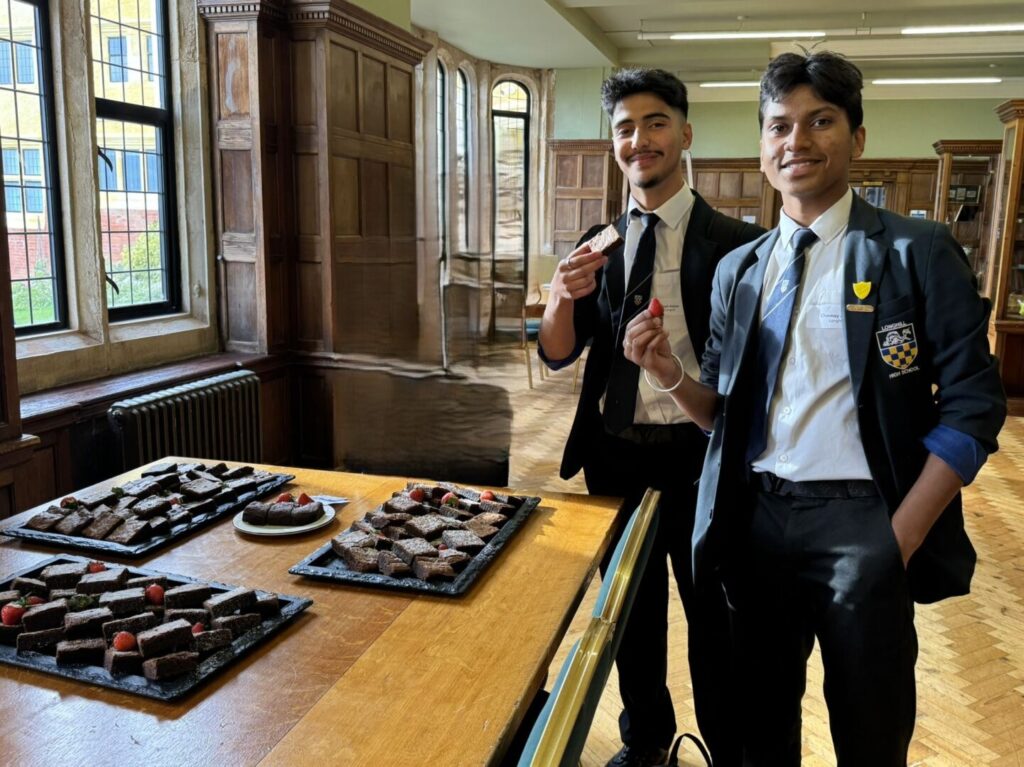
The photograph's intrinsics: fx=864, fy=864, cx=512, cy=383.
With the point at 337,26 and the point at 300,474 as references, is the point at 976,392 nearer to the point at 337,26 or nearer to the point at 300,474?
the point at 300,474

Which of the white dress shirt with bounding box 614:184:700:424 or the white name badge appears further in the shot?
the white dress shirt with bounding box 614:184:700:424

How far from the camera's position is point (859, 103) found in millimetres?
1625

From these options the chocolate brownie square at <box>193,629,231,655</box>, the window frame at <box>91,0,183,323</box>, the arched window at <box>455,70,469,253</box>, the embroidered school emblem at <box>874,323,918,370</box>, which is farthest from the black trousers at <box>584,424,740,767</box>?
the arched window at <box>455,70,469,253</box>

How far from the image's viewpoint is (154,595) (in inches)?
61.3

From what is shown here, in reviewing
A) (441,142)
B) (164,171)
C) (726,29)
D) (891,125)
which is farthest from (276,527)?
(891,125)

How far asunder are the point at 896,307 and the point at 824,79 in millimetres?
441

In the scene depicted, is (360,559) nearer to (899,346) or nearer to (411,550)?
(411,550)

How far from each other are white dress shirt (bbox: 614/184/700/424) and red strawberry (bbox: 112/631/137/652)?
1.28m

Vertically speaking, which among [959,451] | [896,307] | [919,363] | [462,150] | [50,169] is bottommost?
[959,451]

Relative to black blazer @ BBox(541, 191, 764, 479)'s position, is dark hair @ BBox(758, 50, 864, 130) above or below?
above

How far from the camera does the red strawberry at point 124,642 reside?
138 centimetres

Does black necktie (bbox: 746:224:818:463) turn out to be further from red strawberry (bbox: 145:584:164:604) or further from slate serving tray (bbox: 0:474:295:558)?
slate serving tray (bbox: 0:474:295:558)

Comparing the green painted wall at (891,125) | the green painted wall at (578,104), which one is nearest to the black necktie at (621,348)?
the green painted wall at (578,104)

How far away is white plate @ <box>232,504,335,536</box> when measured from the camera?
6.50 feet
